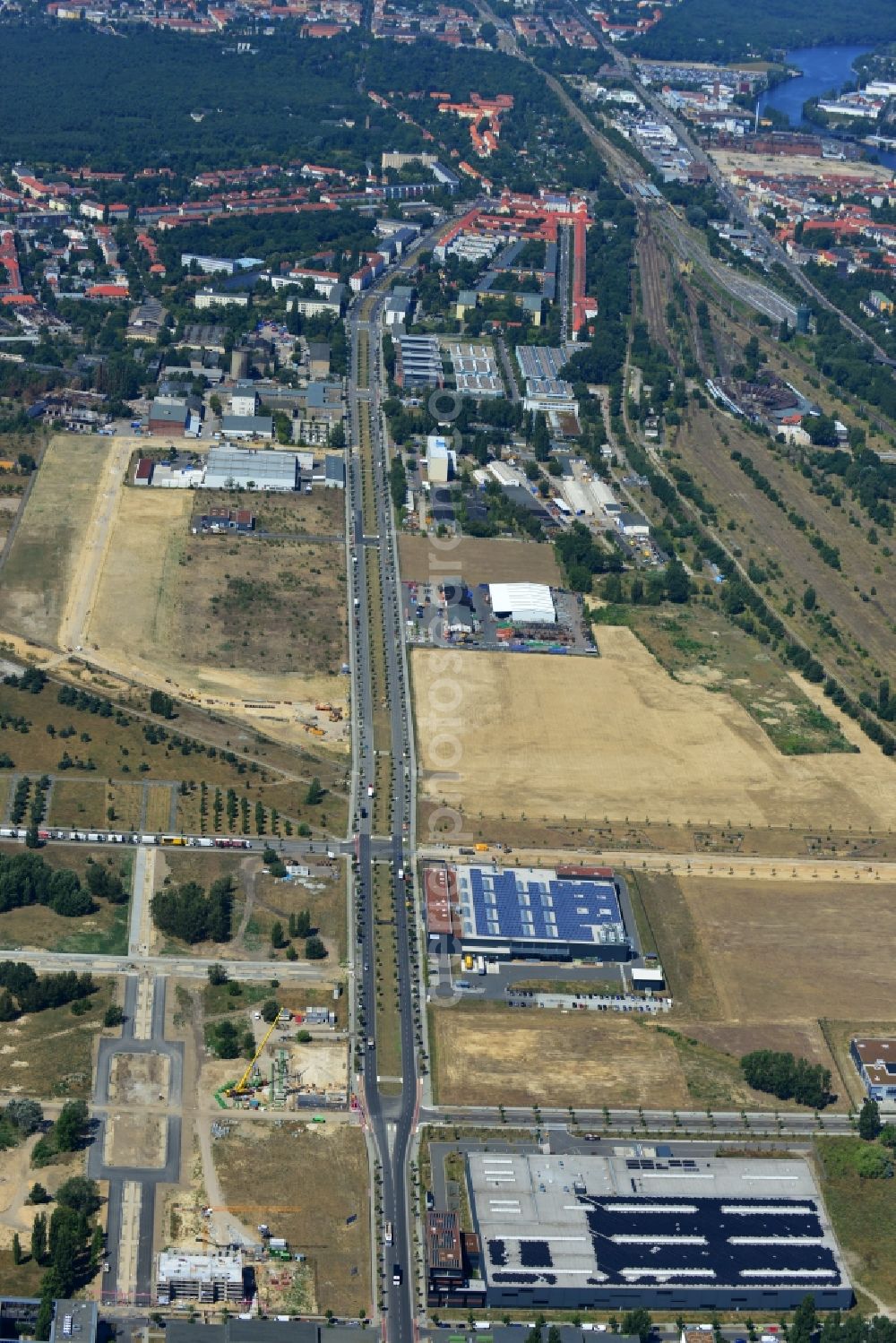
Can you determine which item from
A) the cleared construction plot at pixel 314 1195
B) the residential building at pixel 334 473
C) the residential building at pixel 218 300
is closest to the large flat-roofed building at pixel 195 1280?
the cleared construction plot at pixel 314 1195

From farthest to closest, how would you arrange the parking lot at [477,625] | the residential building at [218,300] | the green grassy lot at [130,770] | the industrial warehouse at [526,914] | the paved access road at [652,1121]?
1. the residential building at [218,300]
2. the parking lot at [477,625]
3. the green grassy lot at [130,770]
4. the industrial warehouse at [526,914]
5. the paved access road at [652,1121]

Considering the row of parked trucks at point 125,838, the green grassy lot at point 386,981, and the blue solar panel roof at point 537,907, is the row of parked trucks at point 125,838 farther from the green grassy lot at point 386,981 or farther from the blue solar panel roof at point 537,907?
the blue solar panel roof at point 537,907

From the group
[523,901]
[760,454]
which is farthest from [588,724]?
[760,454]

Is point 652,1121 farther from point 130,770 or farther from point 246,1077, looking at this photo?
point 130,770

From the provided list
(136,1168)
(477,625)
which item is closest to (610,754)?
(477,625)

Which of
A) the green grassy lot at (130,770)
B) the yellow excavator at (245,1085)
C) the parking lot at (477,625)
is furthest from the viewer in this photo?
the parking lot at (477,625)

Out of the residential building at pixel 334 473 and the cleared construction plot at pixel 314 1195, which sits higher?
the residential building at pixel 334 473
